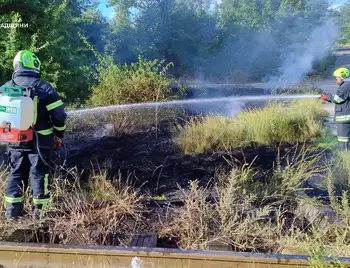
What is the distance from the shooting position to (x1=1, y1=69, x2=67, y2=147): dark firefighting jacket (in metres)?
3.85

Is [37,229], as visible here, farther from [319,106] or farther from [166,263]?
[319,106]

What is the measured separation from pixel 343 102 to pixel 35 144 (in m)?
4.92

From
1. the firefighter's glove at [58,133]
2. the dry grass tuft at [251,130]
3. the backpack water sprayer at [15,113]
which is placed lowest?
the dry grass tuft at [251,130]

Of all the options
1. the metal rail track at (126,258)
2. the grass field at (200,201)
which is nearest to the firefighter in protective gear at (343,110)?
the grass field at (200,201)

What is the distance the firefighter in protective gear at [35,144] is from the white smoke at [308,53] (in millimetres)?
17222

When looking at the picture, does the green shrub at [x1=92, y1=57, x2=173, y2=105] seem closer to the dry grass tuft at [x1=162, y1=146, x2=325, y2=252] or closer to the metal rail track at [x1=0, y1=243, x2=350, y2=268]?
the dry grass tuft at [x1=162, y1=146, x2=325, y2=252]

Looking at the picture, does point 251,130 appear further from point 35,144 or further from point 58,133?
point 35,144

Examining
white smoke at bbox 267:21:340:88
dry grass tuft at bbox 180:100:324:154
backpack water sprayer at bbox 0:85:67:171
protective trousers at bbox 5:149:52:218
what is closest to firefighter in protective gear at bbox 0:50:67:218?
protective trousers at bbox 5:149:52:218

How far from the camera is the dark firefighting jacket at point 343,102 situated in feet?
21.3

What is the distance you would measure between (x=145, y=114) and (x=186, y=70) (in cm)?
1308

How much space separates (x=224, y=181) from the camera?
4.48 metres

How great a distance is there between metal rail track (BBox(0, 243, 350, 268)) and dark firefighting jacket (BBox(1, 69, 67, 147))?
4.10 feet

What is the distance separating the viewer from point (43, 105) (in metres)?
3.92

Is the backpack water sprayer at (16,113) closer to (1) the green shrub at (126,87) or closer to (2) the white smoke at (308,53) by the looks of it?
(1) the green shrub at (126,87)
